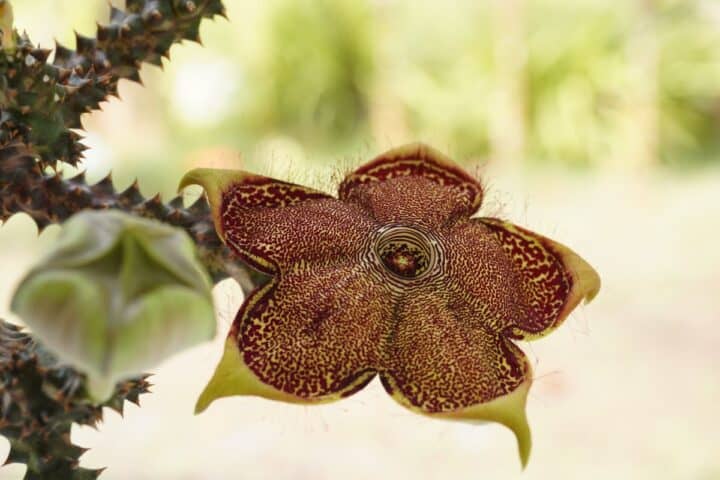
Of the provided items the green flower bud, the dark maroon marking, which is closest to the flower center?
the dark maroon marking

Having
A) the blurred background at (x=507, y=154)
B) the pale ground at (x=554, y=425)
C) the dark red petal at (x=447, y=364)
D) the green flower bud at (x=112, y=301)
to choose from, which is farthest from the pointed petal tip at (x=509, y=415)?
the blurred background at (x=507, y=154)

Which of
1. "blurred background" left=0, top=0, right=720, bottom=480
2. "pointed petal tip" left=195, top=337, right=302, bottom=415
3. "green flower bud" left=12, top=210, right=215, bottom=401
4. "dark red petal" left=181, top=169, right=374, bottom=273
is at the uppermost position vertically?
"green flower bud" left=12, top=210, right=215, bottom=401

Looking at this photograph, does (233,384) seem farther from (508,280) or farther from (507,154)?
(507,154)

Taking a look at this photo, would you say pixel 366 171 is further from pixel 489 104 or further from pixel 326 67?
pixel 326 67

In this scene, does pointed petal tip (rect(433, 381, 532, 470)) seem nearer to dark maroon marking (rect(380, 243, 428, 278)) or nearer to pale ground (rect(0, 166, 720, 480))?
dark maroon marking (rect(380, 243, 428, 278))

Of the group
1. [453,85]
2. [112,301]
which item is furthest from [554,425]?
[112,301]

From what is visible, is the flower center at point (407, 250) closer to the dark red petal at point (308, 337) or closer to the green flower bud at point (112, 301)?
the dark red petal at point (308, 337)

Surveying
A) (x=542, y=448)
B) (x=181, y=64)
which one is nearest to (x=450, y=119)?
(x=181, y=64)
